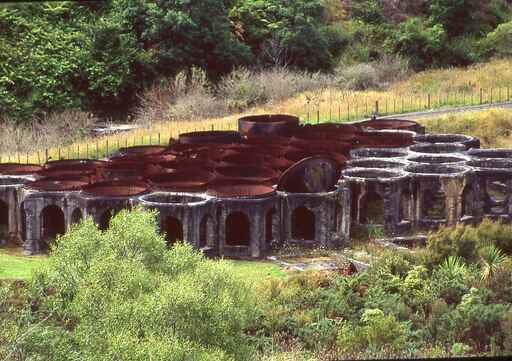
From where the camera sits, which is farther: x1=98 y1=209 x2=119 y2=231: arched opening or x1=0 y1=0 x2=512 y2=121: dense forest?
x1=0 y1=0 x2=512 y2=121: dense forest

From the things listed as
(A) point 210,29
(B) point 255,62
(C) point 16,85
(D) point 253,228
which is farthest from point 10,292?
(B) point 255,62

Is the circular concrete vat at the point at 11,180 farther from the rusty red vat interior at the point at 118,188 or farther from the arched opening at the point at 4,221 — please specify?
the rusty red vat interior at the point at 118,188

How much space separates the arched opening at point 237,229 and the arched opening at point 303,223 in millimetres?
1710

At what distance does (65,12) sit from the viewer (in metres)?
53.9

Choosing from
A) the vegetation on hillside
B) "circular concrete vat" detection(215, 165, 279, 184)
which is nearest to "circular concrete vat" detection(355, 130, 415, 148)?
"circular concrete vat" detection(215, 165, 279, 184)

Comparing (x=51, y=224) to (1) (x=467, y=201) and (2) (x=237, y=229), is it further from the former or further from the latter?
(1) (x=467, y=201)

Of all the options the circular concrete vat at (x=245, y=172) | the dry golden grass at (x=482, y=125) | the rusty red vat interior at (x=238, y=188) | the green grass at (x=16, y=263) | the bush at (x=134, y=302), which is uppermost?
the dry golden grass at (x=482, y=125)

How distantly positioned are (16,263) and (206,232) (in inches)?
220

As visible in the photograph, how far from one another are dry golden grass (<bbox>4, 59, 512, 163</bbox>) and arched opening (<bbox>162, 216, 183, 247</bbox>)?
1013 centimetres

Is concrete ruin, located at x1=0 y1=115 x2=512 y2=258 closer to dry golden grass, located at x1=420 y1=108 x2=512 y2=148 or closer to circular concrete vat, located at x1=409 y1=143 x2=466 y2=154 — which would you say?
circular concrete vat, located at x1=409 y1=143 x2=466 y2=154

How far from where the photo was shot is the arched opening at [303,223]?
29.4 m

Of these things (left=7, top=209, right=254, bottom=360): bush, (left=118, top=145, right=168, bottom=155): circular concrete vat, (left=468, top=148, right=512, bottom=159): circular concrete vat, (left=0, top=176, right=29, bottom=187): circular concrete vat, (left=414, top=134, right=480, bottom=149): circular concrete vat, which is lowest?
(left=7, top=209, right=254, bottom=360): bush

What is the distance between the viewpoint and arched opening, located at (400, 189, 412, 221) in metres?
29.8

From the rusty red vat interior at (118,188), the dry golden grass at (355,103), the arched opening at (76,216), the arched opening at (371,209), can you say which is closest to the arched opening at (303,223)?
the arched opening at (371,209)
